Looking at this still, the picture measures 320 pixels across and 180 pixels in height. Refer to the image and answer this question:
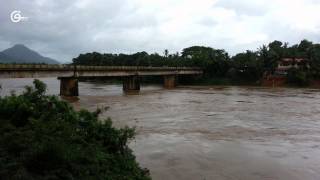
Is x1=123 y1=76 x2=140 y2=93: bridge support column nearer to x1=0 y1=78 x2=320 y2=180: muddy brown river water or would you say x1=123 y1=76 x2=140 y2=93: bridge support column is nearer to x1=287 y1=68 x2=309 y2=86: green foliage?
x1=287 y1=68 x2=309 y2=86: green foliage

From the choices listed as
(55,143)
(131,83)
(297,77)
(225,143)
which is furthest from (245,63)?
(55,143)

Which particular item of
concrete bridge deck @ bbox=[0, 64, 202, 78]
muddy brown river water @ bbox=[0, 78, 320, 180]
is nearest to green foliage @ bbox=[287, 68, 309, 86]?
concrete bridge deck @ bbox=[0, 64, 202, 78]

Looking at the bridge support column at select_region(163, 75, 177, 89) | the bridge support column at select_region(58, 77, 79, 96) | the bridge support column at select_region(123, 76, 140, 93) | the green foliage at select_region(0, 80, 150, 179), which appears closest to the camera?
the green foliage at select_region(0, 80, 150, 179)

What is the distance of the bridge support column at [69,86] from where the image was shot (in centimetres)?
5462

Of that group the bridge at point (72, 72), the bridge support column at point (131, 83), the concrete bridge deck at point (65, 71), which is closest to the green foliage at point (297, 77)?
the bridge at point (72, 72)

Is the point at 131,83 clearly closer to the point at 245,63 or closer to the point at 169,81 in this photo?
the point at 169,81

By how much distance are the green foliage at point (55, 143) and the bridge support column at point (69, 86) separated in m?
39.7

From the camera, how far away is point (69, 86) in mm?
55312

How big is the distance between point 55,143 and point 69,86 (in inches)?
1803

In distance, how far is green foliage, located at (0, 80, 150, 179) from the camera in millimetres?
10047

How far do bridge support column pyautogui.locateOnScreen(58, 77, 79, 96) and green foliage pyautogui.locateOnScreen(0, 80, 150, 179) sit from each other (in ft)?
130

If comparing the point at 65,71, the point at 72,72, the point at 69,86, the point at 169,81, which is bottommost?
the point at 169,81

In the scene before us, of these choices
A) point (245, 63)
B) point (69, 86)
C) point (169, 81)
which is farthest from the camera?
point (245, 63)

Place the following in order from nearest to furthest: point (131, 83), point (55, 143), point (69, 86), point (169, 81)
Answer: point (55, 143)
point (69, 86)
point (131, 83)
point (169, 81)
